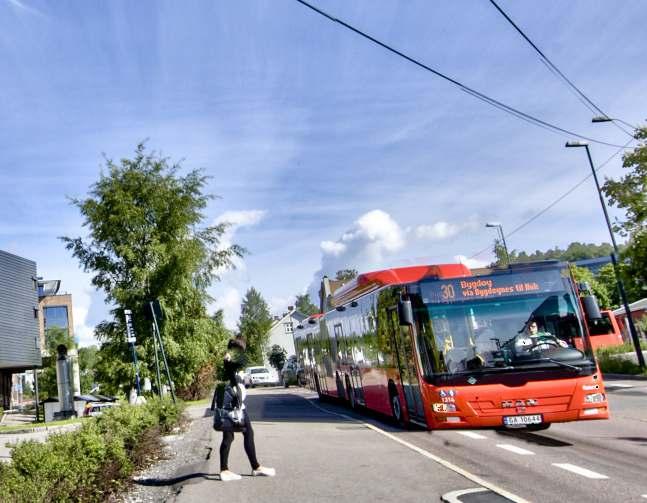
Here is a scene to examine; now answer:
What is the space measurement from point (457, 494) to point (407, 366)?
5.11 m

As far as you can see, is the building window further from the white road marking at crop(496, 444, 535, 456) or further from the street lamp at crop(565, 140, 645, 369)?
the white road marking at crop(496, 444, 535, 456)

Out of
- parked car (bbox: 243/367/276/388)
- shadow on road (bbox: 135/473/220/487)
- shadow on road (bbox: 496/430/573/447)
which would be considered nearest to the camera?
shadow on road (bbox: 135/473/220/487)

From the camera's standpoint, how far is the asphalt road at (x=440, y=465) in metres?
6.60

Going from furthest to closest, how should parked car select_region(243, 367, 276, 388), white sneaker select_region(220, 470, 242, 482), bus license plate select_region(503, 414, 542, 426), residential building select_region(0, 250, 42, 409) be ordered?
parked car select_region(243, 367, 276, 388) < residential building select_region(0, 250, 42, 409) < bus license plate select_region(503, 414, 542, 426) < white sneaker select_region(220, 470, 242, 482)

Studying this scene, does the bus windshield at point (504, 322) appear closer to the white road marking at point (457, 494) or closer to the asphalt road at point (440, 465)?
the asphalt road at point (440, 465)

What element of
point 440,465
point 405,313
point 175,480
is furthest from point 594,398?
point 175,480

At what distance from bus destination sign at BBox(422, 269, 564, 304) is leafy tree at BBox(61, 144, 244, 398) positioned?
63.7ft

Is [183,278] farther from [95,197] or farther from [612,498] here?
[612,498]

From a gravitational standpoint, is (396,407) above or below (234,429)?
below

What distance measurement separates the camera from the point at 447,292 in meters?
10.9

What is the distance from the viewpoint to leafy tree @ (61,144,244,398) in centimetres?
2850

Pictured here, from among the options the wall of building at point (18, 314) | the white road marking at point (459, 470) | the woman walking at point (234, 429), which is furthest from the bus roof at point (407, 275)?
the wall of building at point (18, 314)

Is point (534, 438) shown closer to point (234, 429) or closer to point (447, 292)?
point (447, 292)

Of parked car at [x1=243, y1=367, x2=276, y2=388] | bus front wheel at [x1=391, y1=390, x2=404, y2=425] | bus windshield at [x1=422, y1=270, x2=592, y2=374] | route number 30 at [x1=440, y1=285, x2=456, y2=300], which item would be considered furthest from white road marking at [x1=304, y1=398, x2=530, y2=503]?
parked car at [x1=243, y1=367, x2=276, y2=388]
